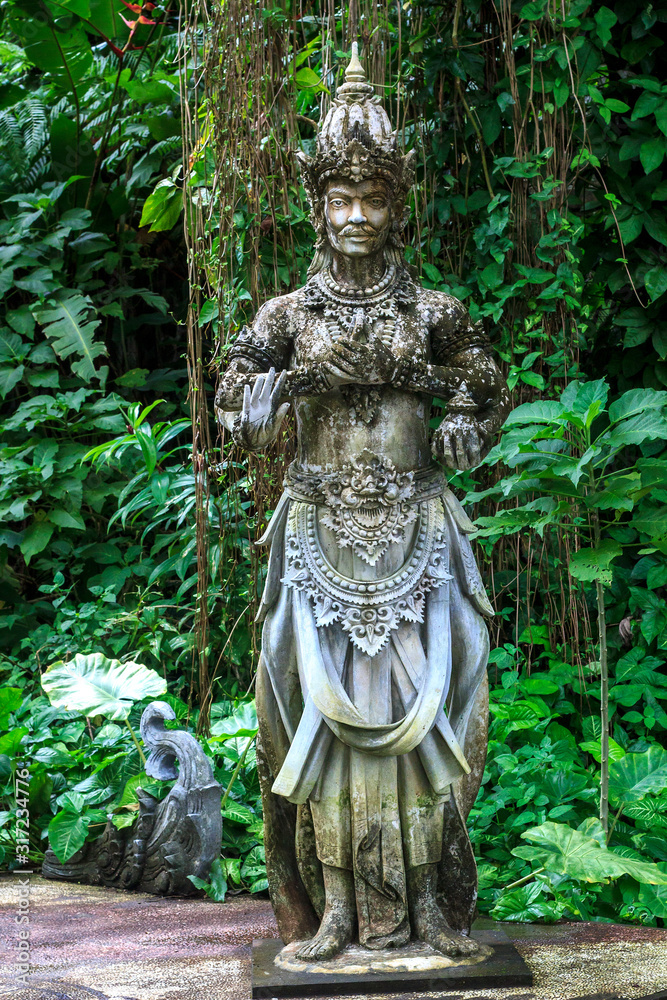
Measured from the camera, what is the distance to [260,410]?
343 cm

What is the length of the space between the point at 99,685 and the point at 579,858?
2.29 meters

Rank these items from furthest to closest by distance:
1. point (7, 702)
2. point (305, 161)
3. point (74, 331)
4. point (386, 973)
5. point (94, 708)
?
point (74, 331) < point (7, 702) < point (94, 708) < point (305, 161) < point (386, 973)

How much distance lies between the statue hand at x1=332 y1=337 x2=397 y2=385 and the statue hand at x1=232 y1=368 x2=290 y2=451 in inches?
7.5

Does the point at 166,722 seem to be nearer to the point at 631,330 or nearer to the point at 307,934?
the point at 307,934

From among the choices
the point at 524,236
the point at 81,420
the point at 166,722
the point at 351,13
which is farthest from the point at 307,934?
the point at 81,420

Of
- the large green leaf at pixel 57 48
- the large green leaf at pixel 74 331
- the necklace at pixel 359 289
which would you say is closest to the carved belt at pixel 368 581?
the necklace at pixel 359 289

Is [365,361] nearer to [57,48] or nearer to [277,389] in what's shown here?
[277,389]

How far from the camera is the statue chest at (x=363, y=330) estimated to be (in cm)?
353

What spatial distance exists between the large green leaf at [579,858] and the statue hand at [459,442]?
1.32 meters

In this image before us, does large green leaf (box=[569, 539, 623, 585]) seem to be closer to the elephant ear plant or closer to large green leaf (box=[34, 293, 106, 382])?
the elephant ear plant

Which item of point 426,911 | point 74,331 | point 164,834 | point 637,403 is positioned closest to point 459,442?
point 637,403

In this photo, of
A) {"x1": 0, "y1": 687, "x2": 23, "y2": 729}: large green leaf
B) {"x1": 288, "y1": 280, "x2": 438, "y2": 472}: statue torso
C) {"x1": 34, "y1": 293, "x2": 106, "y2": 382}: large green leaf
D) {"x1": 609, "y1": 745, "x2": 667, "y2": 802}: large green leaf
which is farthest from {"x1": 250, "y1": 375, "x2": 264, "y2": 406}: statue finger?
{"x1": 34, "y1": 293, "x2": 106, "y2": 382}: large green leaf

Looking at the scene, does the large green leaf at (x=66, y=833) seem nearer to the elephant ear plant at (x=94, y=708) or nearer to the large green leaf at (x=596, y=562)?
the elephant ear plant at (x=94, y=708)

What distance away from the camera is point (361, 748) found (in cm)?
340
